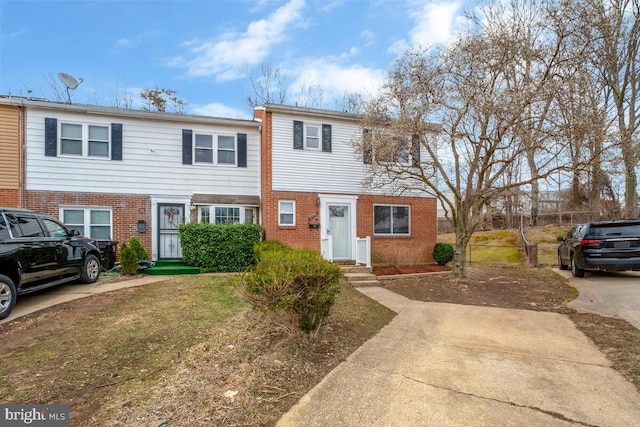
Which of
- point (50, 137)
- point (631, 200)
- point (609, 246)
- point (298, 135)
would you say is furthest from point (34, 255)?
point (631, 200)

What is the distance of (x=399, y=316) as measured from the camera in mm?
6293

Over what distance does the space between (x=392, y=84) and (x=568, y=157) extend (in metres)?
4.72

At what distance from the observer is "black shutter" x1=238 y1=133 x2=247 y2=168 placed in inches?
522

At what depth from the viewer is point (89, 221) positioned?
468 inches

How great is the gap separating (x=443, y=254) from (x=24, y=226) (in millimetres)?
11777

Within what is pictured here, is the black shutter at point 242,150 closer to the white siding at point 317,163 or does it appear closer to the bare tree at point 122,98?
the white siding at point 317,163

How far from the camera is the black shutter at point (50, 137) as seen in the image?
1153 cm

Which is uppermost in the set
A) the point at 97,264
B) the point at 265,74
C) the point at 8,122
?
the point at 265,74

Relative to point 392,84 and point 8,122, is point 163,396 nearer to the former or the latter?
point 392,84

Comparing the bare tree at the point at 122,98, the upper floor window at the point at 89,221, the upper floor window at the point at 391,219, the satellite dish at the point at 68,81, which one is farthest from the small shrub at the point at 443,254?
the bare tree at the point at 122,98

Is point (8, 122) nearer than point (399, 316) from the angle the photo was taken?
No

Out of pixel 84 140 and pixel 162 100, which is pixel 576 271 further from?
pixel 162 100

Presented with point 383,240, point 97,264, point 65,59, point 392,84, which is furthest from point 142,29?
point 383,240

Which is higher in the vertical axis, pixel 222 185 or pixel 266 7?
pixel 266 7
